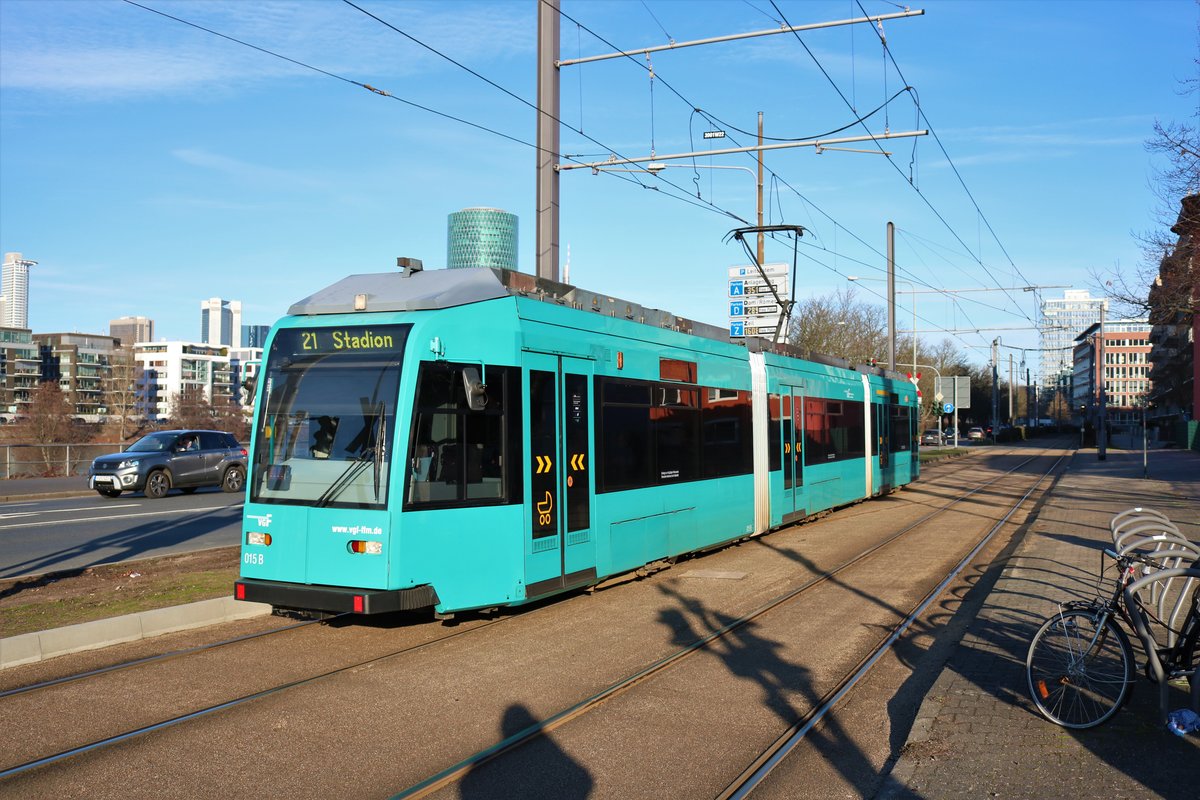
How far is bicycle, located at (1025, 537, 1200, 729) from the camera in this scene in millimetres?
5570

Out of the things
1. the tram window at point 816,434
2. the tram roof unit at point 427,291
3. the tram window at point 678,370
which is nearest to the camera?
the tram roof unit at point 427,291

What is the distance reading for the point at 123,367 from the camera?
74500 millimetres

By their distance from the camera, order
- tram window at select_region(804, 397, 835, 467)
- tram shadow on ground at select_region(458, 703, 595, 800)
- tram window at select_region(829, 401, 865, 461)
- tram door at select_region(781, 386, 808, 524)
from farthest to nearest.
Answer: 1. tram window at select_region(829, 401, 865, 461)
2. tram window at select_region(804, 397, 835, 467)
3. tram door at select_region(781, 386, 808, 524)
4. tram shadow on ground at select_region(458, 703, 595, 800)

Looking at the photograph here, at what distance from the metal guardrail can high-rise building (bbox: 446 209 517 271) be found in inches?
1670

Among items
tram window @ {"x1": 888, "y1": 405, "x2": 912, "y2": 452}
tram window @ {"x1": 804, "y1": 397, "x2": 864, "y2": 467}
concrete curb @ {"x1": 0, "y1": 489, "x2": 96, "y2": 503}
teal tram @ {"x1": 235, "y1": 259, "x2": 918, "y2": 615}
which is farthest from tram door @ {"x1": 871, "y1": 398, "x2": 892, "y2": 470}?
concrete curb @ {"x1": 0, "y1": 489, "x2": 96, "y2": 503}

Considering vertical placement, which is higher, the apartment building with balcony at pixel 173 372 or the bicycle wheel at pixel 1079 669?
the apartment building with balcony at pixel 173 372

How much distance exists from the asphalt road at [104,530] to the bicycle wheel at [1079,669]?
1152 centimetres

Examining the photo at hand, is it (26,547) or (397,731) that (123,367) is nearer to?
(26,547)

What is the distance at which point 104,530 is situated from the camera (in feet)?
55.8

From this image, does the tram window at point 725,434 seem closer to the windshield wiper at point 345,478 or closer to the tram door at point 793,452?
the tram door at point 793,452

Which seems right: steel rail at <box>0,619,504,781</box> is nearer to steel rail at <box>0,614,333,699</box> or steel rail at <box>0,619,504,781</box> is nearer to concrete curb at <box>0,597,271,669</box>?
steel rail at <box>0,614,333,699</box>

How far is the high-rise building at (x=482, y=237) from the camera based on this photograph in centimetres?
8463

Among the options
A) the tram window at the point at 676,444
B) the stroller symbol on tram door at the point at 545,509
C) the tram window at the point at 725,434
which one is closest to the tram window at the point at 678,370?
the tram window at the point at 676,444

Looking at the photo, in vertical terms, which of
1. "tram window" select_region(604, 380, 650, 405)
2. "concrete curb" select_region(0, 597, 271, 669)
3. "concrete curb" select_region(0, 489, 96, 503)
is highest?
"tram window" select_region(604, 380, 650, 405)
